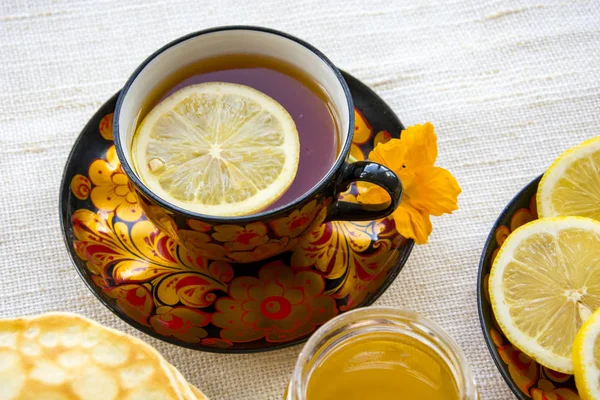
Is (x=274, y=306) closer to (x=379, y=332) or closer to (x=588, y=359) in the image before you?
(x=379, y=332)

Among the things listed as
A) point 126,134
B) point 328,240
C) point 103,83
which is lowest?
point 328,240

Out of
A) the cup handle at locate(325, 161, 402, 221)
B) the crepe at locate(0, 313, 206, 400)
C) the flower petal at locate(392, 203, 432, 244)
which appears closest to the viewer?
the crepe at locate(0, 313, 206, 400)

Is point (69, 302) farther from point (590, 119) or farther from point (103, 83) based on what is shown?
point (590, 119)

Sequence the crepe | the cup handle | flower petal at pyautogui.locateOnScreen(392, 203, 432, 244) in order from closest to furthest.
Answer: the crepe, the cup handle, flower petal at pyautogui.locateOnScreen(392, 203, 432, 244)

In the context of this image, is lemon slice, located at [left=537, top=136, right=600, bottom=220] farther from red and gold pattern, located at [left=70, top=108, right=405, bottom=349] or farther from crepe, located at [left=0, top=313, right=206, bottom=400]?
crepe, located at [left=0, top=313, right=206, bottom=400]

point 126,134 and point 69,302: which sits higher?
point 126,134

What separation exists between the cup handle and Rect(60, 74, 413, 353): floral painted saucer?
0.26ft

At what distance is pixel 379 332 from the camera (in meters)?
1.04

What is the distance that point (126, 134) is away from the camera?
1067 mm

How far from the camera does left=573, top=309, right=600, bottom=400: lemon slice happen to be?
990mm

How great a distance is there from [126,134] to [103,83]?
1.48 ft

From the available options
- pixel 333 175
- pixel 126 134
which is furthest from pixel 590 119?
pixel 126 134

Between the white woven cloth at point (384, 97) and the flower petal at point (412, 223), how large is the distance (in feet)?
0.47

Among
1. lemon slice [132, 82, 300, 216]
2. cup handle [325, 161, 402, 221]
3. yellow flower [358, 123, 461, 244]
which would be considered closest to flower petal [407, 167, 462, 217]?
yellow flower [358, 123, 461, 244]
